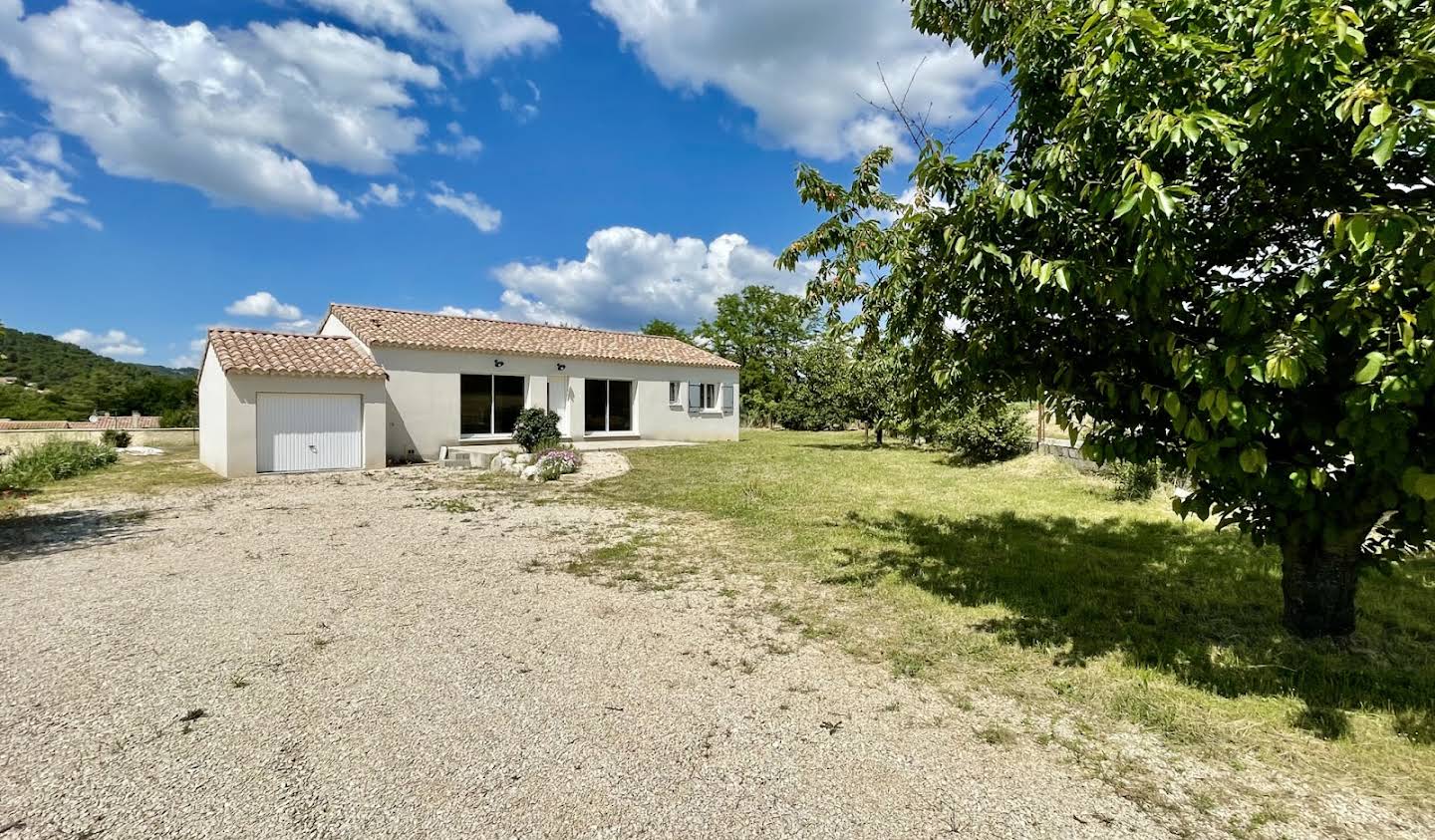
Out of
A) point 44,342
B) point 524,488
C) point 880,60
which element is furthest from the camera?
point 44,342

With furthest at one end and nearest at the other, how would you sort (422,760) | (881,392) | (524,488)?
(881,392), (524,488), (422,760)

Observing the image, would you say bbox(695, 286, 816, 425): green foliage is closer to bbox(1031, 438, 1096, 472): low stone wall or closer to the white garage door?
bbox(1031, 438, 1096, 472): low stone wall

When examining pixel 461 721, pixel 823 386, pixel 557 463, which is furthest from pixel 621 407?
pixel 461 721

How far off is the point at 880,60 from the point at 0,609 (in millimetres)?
8058

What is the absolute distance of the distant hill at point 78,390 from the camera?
30875 millimetres

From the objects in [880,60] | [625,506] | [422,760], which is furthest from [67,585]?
[880,60]

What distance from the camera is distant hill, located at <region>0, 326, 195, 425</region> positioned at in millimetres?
30875

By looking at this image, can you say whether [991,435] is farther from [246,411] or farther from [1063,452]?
[246,411]

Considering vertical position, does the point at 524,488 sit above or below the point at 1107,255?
below

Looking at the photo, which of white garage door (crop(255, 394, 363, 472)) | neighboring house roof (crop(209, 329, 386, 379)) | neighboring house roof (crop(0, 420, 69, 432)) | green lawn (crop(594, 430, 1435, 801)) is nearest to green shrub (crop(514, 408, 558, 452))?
neighboring house roof (crop(209, 329, 386, 379))

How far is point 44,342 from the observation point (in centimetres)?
4862

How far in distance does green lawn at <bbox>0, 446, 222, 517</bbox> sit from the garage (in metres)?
0.62

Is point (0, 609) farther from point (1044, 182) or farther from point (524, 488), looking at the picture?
point (1044, 182)

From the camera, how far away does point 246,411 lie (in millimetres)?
12516
